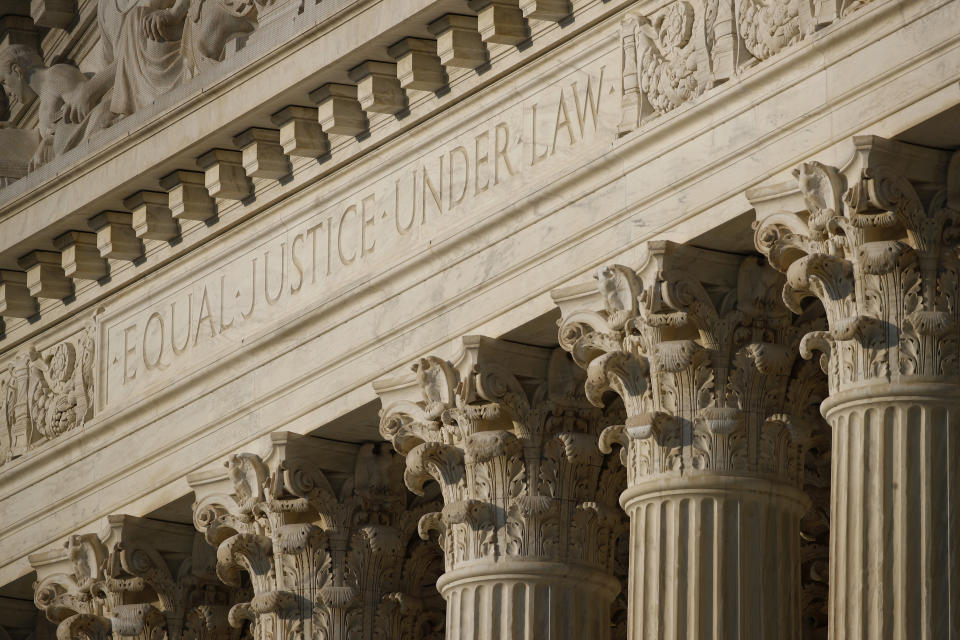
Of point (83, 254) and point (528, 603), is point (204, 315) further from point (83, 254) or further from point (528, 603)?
point (528, 603)

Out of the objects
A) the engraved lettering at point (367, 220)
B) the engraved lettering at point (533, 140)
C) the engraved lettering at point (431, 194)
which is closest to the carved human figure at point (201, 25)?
the engraved lettering at point (367, 220)

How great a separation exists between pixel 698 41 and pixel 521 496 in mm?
4493

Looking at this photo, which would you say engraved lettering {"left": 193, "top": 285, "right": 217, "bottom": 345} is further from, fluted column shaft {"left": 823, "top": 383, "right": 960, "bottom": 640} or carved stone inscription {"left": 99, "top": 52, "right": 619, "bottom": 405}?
fluted column shaft {"left": 823, "top": 383, "right": 960, "bottom": 640}

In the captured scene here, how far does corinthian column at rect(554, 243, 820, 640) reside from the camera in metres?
24.4

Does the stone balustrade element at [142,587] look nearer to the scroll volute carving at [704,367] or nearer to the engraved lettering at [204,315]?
the engraved lettering at [204,315]

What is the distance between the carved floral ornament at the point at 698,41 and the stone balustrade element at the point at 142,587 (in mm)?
8857

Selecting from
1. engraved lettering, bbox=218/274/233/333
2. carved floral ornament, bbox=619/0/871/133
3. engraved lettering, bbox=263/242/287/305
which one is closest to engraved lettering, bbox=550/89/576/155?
carved floral ornament, bbox=619/0/871/133

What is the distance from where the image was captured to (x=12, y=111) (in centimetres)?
3591

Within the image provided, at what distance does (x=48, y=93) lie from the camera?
114 feet

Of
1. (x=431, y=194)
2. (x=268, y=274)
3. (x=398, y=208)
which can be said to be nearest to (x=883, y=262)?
(x=431, y=194)

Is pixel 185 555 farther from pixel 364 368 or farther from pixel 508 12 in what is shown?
pixel 508 12

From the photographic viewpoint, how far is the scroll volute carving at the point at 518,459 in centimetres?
2695

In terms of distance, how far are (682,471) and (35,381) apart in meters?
11.6

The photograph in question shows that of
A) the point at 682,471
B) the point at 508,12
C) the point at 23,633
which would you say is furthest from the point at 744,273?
the point at 23,633
